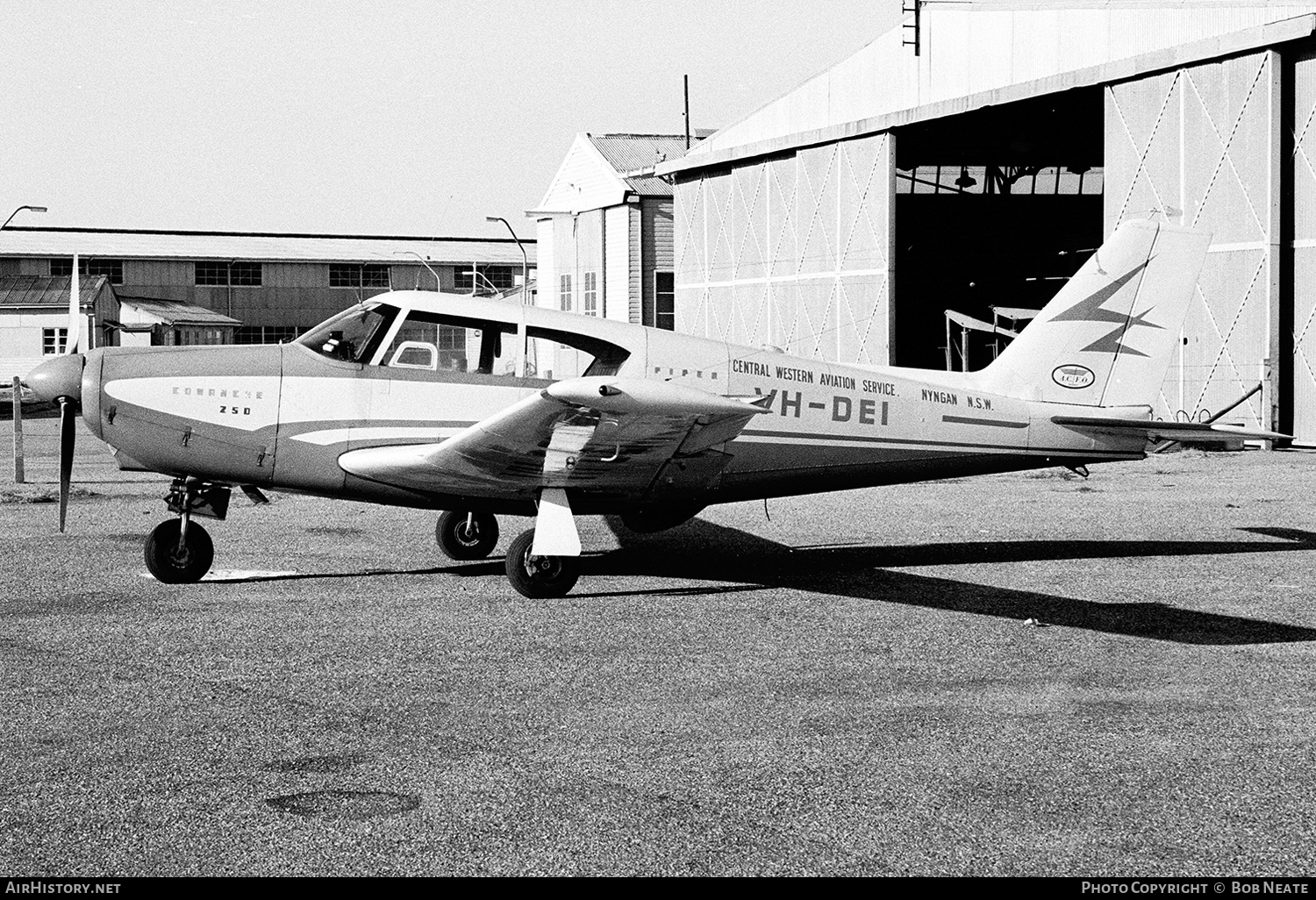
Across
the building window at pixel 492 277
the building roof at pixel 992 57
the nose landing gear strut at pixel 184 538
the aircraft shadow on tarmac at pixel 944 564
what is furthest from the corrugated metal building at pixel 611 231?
the nose landing gear strut at pixel 184 538

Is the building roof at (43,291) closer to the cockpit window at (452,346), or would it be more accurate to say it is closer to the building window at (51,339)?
the building window at (51,339)

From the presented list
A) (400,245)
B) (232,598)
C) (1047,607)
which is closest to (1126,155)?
(1047,607)

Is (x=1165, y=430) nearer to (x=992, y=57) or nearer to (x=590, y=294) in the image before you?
(x=992, y=57)

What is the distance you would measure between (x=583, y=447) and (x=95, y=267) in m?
78.6

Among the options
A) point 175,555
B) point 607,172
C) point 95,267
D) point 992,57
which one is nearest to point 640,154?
point 607,172

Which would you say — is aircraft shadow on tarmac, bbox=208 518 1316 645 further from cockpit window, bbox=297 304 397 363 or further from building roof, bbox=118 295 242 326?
building roof, bbox=118 295 242 326

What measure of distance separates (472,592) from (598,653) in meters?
2.43

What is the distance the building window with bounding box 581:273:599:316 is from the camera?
5459cm

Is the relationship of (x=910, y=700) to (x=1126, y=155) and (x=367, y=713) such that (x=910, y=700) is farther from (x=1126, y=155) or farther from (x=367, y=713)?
(x=1126, y=155)

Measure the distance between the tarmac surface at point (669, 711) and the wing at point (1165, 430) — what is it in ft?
3.61

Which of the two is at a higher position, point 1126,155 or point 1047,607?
point 1126,155

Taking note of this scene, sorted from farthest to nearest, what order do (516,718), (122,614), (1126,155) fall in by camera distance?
(1126,155), (122,614), (516,718)

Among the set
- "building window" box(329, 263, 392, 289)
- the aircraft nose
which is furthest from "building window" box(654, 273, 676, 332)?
the aircraft nose

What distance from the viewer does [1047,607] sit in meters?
9.93
